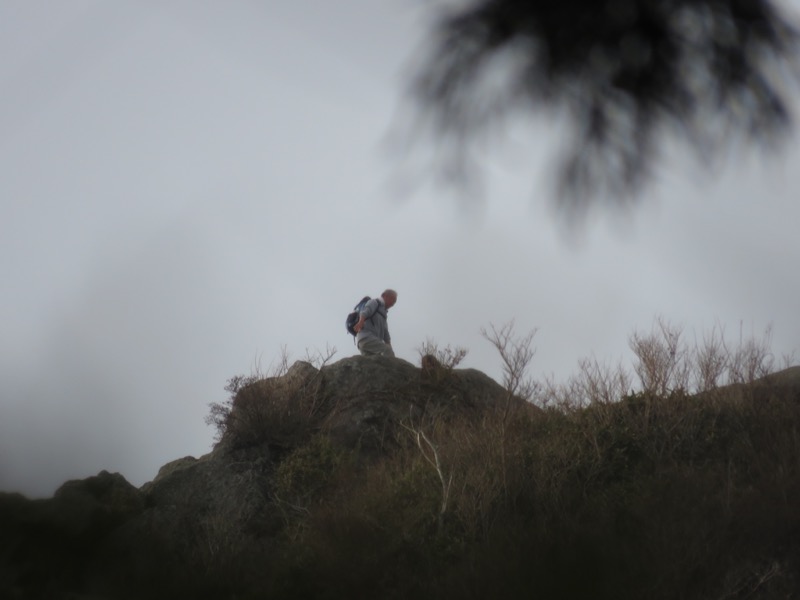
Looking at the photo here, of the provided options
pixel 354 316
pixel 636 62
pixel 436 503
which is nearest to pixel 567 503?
pixel 436 503

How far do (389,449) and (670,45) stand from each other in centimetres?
1478

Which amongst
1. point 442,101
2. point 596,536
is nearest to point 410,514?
point 596,536

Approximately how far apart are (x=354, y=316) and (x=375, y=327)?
2.18ft

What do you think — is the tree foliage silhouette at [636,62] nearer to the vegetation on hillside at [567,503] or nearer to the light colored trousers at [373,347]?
the vegetation on hillside at [567,503]

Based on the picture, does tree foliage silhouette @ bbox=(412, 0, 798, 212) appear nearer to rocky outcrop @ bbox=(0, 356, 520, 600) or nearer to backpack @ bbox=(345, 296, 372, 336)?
rocky outcrop @ bbox=(0, 356, 520, 600)

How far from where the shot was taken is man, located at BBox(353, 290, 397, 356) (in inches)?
647

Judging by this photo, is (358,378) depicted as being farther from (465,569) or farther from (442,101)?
(442,101)

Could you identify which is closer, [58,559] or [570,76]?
[570,76]

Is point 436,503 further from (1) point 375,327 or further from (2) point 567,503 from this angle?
(1) point 375,327

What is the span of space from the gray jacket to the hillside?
0.66m

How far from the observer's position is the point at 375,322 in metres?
17.2

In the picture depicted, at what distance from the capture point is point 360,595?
9805 millimetres

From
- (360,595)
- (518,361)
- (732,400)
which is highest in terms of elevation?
(518,361)

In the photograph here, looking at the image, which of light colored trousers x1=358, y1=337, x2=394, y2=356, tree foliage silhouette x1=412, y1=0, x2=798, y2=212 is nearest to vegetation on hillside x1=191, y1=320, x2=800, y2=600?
light colored trousers x1=358, y1=337, x2=394, y2=356
